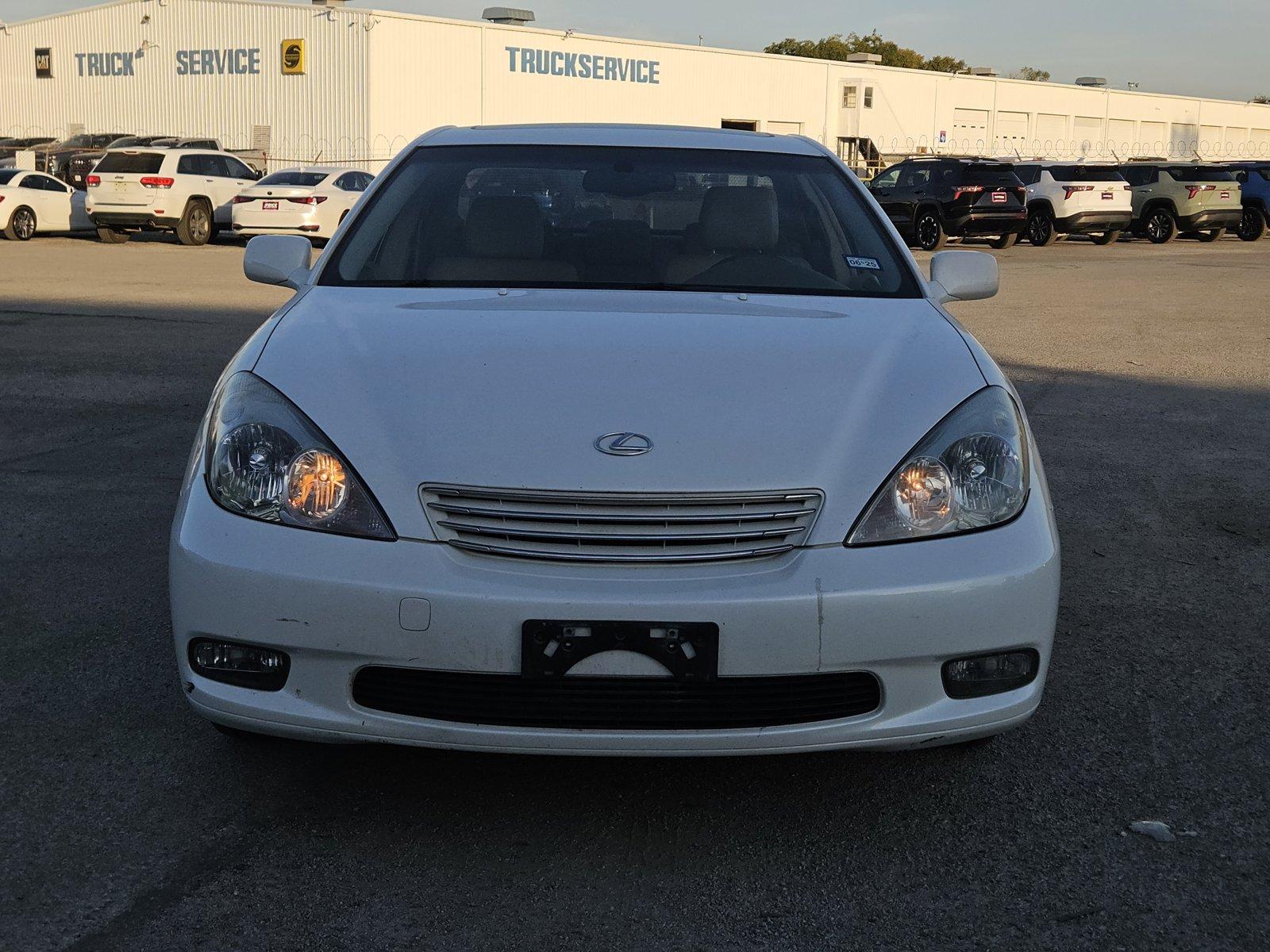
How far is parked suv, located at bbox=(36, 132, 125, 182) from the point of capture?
116 feet

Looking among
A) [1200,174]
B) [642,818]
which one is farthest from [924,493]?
[1200,174]

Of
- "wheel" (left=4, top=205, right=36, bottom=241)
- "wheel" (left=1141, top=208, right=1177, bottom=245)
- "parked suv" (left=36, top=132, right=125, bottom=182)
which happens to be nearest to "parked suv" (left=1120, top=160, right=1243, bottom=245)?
"wheel" (left=1141, top=208, right=1177, bottom=245)

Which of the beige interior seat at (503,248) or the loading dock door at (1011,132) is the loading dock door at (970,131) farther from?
the beige interior seat at (503,248)

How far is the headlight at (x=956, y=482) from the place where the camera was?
2.70m

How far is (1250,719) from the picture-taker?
3492 mm

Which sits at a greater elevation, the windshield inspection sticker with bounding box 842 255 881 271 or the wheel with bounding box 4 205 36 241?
the windshield inspection sticker with bounding box 842 255 881 271

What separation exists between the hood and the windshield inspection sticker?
18.0 inches

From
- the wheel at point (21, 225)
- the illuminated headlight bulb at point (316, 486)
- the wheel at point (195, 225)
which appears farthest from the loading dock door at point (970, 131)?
the illuminated headlight bulb at point (316, 486)

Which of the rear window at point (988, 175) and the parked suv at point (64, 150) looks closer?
the rear window at point (988, 175)

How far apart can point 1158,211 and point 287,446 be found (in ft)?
96.2

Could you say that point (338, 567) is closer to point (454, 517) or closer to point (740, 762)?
point (454, 517)

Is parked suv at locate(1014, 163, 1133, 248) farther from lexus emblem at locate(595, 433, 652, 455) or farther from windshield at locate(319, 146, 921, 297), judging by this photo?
lexus emblem at locate(595, 433, 652, 455)

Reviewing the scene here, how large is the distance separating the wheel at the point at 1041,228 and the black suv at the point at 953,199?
1.64m

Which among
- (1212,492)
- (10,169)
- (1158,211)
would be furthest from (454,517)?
(1158,211)
